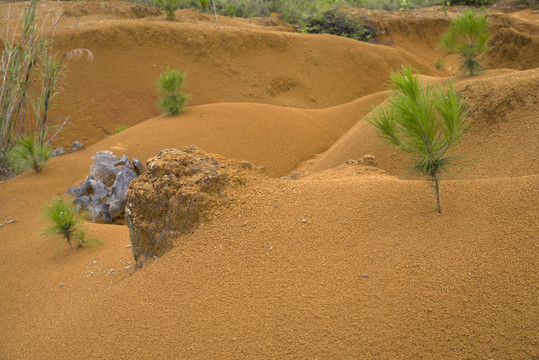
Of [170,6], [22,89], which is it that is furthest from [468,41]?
[170,6]

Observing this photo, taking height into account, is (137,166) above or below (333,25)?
below

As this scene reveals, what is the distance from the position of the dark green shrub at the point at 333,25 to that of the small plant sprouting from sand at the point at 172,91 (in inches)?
354

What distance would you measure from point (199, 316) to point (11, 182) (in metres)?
4.77

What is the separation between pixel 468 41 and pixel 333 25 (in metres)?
9.75

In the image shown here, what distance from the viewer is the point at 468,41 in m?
5.96

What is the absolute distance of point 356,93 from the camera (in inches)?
463

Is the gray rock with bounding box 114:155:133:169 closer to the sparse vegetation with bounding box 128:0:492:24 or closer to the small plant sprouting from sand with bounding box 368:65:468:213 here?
the small plant sprouting from sand with bounding box 368:65:468:213

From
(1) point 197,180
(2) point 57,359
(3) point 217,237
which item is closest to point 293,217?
(3) point 217,237

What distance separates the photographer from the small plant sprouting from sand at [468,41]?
5715 mm

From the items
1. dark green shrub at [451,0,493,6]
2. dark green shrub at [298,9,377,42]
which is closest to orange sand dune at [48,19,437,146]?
dark green shrub at [298,9,377,42]

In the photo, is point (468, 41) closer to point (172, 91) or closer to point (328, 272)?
point (172, 91)

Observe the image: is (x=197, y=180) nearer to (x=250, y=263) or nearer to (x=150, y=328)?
(x=250, y=263)

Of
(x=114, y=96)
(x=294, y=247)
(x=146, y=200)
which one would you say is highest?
(x=114, y=96)

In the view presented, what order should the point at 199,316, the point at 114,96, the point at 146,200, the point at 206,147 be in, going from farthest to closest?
1. the point at 114,96
2. the point at 206,147
3. the point at 146,200
4. the point at 199,316
